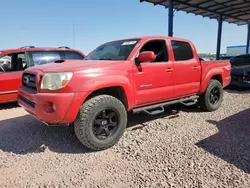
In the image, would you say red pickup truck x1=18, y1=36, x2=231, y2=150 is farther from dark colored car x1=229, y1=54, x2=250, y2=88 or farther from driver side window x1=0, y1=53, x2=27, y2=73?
dark colored car x1=229, y1=54, x2=250, y2=88

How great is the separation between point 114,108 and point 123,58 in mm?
949

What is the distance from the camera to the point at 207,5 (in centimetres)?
1389

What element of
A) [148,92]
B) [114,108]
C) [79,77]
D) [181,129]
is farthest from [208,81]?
[79,77]

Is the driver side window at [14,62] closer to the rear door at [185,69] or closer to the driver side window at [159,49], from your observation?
the driver side window at [159,49]

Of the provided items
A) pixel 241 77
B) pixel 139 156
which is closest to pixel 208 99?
pixel 139 156

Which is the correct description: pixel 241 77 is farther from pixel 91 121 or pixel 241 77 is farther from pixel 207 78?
pixel 91 121

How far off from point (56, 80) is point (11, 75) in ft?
11.5

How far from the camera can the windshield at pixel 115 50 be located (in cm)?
368

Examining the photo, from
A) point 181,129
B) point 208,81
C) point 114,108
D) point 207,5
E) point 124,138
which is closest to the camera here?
point 114,108

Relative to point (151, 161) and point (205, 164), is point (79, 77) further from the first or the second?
point (205, 164)

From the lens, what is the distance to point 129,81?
337 cm

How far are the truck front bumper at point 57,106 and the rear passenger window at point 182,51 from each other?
239cm

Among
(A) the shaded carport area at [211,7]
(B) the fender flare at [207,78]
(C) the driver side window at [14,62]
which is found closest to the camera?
(B) the fender flare at [207,78]

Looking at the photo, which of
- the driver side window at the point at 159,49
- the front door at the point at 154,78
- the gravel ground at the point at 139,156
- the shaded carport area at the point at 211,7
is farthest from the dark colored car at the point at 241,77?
the shaded carport area at the point at 211,7
